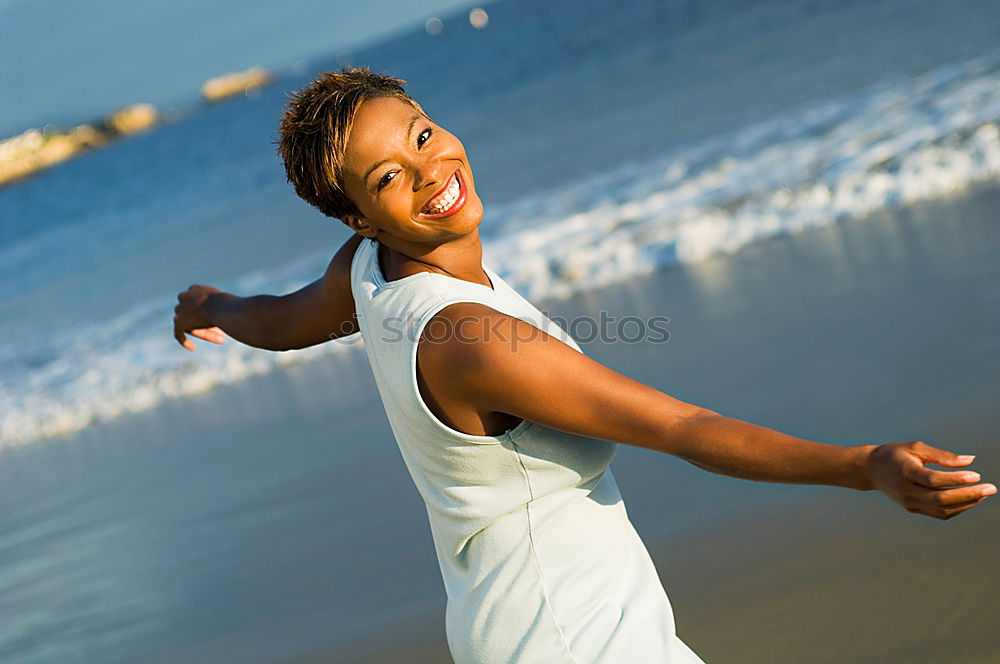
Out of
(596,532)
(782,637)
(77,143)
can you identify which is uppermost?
(77,143)

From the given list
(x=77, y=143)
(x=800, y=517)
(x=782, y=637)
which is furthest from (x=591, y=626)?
(x=77, y=143)

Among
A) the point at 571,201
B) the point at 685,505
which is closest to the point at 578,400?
the point at 685,505

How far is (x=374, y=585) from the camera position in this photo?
3951 mm

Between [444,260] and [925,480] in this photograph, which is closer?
[925,480]

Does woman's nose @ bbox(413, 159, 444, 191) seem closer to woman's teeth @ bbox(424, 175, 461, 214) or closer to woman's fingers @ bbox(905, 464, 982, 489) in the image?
woman's teeth @ bbox(424, 175, 461, 214)

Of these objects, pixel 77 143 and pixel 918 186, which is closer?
pixel 918 186

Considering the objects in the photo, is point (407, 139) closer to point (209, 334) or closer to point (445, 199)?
point (445, 199)

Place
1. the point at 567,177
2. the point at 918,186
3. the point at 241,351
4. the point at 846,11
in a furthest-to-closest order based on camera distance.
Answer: the point at 846,11, the point at 567,177, the point at 241,351, the point at 918,186

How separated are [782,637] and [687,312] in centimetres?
294

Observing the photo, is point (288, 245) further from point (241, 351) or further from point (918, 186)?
point (918, 186)

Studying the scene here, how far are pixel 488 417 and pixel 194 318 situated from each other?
1355mm

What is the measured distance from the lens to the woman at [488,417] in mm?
1729

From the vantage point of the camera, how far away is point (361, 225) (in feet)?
6.59

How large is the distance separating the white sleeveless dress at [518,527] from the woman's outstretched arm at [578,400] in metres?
0.08
